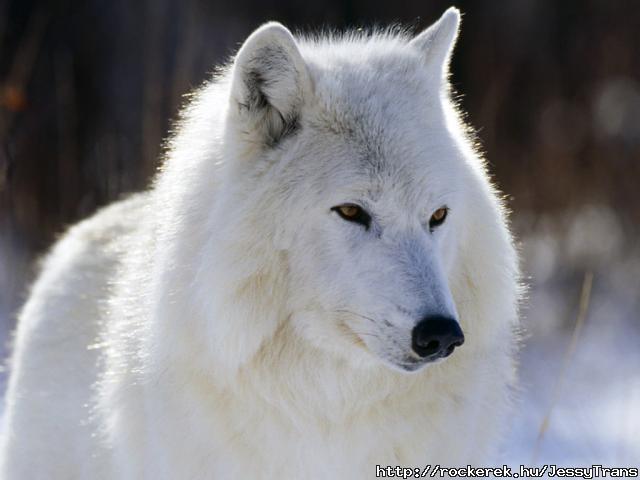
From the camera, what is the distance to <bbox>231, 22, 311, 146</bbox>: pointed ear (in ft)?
8.93

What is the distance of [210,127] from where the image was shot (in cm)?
305

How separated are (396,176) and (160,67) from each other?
20.5 ft

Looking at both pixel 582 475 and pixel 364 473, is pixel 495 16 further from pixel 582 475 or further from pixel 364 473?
pixel 364 473

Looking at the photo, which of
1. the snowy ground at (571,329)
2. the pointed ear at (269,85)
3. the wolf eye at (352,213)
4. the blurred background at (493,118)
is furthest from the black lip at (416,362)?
the blurred background at (493,118)

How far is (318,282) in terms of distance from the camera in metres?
2.69

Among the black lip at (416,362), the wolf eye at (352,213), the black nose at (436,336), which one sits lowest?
the black lip at (416,362)

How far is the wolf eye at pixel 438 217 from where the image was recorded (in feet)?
9.06

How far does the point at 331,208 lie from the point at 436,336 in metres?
0.51

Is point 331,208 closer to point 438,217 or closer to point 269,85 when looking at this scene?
point 438,217

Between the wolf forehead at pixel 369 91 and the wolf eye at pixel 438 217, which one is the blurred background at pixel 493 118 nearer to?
the wolf forehead at pixel 369 91

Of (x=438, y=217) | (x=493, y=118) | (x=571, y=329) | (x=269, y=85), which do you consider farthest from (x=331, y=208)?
(x=493, y=118)

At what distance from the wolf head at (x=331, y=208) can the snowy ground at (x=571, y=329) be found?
2388 millimetres

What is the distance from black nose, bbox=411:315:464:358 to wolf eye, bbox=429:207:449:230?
1.28ft

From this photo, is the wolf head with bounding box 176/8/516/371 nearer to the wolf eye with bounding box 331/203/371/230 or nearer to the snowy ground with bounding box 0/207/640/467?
the wolf eye with bounding box 331/203/371/230
